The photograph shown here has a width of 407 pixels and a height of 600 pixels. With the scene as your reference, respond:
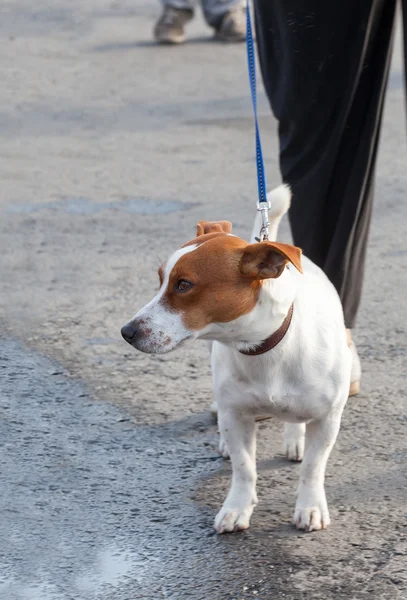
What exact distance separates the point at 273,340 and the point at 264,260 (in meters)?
0.25

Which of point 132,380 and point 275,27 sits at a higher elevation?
point 275,27

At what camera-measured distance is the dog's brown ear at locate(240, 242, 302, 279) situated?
2.46 metres

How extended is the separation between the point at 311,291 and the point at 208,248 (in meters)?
0.42

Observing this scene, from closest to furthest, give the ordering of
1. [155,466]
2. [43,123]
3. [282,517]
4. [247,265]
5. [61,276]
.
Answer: [247,265], [282,517], [155,466], [61,276], [43,123]

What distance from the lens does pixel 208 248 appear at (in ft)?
8.28

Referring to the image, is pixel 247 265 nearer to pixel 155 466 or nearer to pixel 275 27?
pixel 155 466

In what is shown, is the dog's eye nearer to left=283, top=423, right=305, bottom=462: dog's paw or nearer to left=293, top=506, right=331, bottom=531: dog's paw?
left=293, top=506, right=331, bottom=531: dog's paw

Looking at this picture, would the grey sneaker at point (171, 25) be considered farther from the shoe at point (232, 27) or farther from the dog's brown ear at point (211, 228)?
the dog's brown ear at point (211, 228)

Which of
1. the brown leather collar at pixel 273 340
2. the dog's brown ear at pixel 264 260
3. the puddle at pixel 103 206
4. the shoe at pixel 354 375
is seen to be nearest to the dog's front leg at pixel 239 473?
the brown leather collar at pixel 273 340

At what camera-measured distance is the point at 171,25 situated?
842cm

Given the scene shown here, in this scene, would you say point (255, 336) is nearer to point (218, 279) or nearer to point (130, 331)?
point (218, 279)

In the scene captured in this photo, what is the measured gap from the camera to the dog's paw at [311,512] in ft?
9.46

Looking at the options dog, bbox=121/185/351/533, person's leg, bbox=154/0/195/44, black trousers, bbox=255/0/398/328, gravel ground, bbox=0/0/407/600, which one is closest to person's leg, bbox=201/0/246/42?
person's leg, bbox=154/0/195/44

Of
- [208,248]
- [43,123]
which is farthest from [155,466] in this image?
[43,123]
